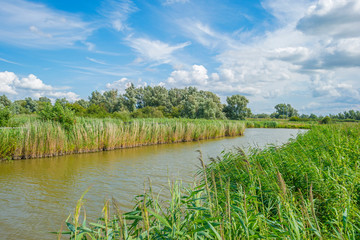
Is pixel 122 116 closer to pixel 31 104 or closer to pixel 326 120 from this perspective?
pixel 326 120

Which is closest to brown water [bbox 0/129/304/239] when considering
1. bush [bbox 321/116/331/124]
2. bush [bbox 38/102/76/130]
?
bush [bbox 38/102/76/130]

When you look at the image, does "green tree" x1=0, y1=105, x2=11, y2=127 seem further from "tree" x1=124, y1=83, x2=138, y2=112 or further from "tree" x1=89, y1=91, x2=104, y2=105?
"tree" x1=89, y1=91, x2=104, y2=105

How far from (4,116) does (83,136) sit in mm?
4007

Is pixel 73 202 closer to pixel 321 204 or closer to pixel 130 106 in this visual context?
pixel 321 204

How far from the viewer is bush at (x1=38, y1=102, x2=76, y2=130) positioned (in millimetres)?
13828

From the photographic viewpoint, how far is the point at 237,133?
31.3m

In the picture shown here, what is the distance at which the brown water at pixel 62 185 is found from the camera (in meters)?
5.21

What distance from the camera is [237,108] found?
204 feet

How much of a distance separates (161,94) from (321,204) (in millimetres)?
55700

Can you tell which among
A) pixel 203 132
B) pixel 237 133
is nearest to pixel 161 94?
pixel 237 133

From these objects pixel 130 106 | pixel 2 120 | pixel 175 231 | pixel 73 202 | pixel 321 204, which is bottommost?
pixel 73 202

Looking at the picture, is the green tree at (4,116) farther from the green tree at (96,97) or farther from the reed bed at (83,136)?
the green tree at (96,97)

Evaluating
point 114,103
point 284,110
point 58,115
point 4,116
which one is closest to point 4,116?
point 4,116

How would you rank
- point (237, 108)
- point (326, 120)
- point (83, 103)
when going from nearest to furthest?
point (326, 120), point (237, 108), point (83, 103)
